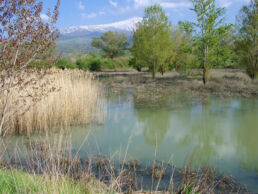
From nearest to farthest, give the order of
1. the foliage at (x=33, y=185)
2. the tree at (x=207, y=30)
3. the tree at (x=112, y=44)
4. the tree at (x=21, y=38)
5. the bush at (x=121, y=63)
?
the foliage at (x=33, y=185) < the tree at (x=21, y=38) < the tree at (x=207, y=30) < the bush at (x=121, y=63) < the tree at (x=112, y=44)

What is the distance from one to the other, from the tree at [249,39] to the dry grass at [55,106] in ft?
33.6

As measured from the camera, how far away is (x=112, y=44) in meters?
45.6

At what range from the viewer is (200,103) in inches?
356

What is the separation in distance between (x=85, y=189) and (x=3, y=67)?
1.87m

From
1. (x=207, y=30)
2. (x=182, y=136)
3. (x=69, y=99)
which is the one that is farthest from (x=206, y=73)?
(x=69, y=99)

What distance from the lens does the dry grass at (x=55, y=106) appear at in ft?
16.9

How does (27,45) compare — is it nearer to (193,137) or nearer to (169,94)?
(193,137)

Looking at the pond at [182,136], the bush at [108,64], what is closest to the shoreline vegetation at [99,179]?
the pond at [182,136]

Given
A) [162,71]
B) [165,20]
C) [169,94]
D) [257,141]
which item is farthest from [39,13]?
[162,71]

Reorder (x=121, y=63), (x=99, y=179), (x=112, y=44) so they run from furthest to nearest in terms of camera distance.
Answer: (x=112, y=44)
(x=121, y=63)
(x=99, y=179)

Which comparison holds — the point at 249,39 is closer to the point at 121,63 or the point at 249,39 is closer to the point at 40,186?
the point at 40,186

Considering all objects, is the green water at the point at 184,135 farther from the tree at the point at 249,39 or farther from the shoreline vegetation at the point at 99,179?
the tree at the point at 249,39

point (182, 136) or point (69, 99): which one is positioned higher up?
point (69, 99)

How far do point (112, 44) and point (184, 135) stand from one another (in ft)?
137
